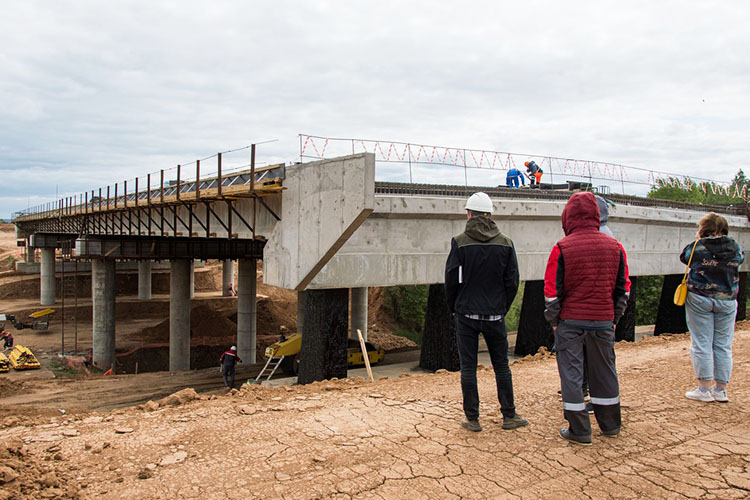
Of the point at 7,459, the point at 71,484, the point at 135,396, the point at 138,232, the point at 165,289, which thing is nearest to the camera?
the point at 71,484

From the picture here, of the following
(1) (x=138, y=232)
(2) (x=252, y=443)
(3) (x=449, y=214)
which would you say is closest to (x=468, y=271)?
(2) (x=252, y=443)

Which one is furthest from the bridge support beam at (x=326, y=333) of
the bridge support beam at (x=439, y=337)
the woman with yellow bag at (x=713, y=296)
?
the woman with yellow bag at (x=713, y=296)

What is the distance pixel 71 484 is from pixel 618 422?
4551mm

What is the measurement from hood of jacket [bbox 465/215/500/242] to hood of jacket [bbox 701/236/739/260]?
2.60m

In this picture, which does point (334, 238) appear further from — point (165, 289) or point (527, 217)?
point (165, 289)

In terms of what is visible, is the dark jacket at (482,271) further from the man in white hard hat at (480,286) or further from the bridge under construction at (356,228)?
the bridge under construction at (356,228)

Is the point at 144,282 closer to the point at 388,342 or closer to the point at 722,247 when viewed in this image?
the point at 388,342

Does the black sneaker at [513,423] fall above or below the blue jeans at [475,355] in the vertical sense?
below

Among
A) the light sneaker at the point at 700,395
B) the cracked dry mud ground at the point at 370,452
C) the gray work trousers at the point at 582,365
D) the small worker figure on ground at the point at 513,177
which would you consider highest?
the small worker figure on ground at the point at 513,177

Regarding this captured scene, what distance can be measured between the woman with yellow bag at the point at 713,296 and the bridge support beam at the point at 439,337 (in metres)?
9.22

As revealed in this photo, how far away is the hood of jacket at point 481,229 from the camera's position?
15.7 feet

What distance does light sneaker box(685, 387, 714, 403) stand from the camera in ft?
19.9

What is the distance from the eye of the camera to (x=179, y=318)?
2878 centimetres

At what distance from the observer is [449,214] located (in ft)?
43.1
